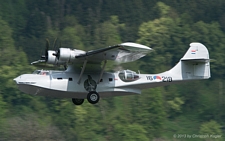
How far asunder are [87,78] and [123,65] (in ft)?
134

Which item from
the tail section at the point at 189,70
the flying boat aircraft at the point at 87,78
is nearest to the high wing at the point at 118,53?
the flying boat aircraft at the point at 87,78

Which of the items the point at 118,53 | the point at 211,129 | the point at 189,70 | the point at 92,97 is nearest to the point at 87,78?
the point at 92,97

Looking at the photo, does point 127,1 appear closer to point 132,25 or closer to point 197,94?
point 132,25

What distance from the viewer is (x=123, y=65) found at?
214 feet

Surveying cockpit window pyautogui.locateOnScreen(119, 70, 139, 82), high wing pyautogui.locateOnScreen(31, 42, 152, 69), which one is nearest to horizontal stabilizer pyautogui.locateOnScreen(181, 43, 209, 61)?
cockpit window pyautogui.locateOnScreen(119, 70, 139, 82)

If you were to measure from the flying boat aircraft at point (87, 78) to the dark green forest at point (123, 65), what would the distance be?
70.7 ft

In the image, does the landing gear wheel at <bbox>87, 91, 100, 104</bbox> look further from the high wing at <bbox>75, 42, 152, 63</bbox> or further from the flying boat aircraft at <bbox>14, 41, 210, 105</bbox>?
the high wing at <bbox>75, 42, 152, 63</bbox>

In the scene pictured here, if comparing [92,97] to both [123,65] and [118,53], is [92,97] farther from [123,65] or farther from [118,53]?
[123,65]

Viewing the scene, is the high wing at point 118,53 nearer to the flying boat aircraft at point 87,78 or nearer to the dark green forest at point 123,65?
the flying boat aircraft at point 87,78

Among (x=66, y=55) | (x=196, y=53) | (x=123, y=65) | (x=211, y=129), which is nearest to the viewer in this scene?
(x=66, y=55)

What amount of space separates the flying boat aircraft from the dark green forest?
2156cm

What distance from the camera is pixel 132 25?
88625mm

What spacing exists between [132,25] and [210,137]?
34865 mm

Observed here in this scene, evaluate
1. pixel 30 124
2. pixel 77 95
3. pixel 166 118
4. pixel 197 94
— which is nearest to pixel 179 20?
pixel 197 94
